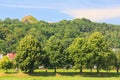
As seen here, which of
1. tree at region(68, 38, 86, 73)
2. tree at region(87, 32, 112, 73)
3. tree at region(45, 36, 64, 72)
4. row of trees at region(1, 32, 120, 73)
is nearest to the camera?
row of trees at region(1, 32, 120, 73)

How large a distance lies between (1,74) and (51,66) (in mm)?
15908

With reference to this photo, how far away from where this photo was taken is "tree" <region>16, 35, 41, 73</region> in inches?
3310

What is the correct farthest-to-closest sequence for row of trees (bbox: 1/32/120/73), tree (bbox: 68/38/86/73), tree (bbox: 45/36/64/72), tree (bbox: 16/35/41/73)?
tree (bbox: 45/36/64/72), tree (bbox: 68/38/86/73), row of trees (bbox: 1/32/120/73), tree (bbox: 16/35/41/73)

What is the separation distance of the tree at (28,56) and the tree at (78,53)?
9.44 meters

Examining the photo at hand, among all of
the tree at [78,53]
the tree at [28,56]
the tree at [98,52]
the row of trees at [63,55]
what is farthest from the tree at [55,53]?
the tree at [98,52]

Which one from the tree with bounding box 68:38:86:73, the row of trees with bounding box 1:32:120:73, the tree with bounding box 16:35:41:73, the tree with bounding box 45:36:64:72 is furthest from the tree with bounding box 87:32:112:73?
the tree with bounding box 16:35:41:73

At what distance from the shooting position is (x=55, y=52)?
89375mm

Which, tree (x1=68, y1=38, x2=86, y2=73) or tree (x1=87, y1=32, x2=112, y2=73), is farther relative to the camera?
tree (x1=87, y1=32, x2=112, y2=73)

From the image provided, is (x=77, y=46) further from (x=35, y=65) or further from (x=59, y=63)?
(x=35, y=65)

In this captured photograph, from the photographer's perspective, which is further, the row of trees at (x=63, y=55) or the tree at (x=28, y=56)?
the row of trees at (x=63, y=55)

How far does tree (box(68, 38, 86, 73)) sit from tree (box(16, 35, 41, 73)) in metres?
9.44

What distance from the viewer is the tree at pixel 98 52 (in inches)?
3435

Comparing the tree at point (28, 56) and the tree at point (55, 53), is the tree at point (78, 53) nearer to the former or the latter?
the tree at point (55, 53)

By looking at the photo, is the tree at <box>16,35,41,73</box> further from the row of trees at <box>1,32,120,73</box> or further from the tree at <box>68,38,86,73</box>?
the tree at <box>68,38,86,73</box>
